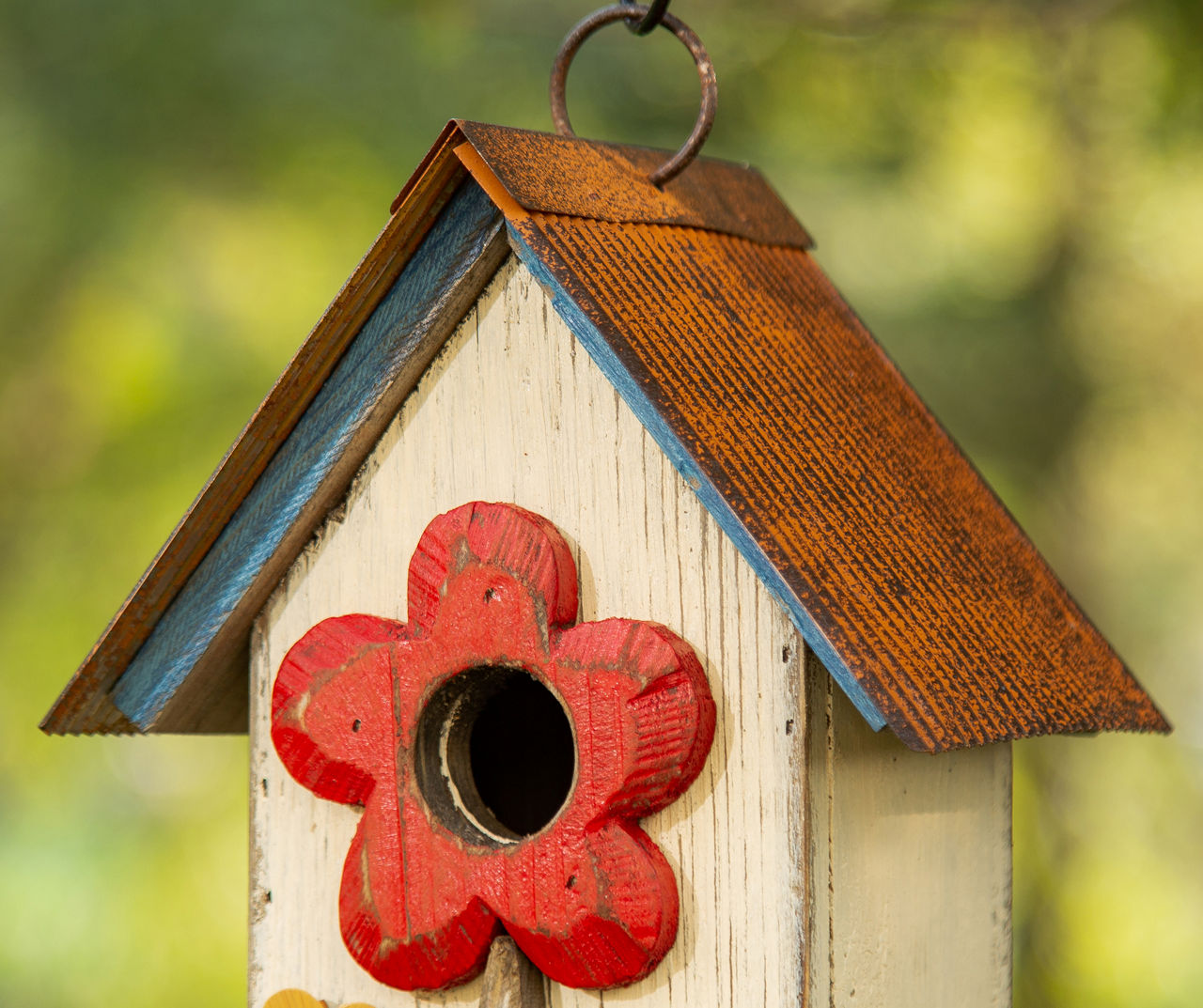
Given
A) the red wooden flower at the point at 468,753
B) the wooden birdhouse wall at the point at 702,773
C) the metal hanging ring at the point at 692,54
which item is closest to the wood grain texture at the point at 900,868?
the wooden birdhouse wall at the point at 702,773

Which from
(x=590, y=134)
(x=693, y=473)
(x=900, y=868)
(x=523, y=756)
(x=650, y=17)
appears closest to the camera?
(x=693, y=473)

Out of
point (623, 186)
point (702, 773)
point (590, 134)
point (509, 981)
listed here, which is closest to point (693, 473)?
point (702, 773)

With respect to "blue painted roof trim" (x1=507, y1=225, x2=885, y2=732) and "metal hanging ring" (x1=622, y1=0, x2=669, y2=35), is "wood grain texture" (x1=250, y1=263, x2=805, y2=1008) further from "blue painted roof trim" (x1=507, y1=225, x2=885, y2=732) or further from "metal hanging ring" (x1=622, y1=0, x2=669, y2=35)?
"metal hanging ring" (x1=622, y1=0, x2=669, y2=35)

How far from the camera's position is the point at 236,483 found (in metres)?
1.27

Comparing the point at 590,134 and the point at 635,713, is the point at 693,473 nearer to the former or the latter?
the point at 635,713

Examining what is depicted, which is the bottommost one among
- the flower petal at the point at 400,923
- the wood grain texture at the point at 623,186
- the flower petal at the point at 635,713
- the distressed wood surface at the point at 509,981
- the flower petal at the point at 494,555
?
the distressed wood surface at the point at 509,981

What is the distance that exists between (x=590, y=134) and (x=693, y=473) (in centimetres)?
260

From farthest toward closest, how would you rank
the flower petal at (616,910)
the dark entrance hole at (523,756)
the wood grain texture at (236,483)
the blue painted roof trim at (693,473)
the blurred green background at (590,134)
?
the blurred green background at (590,134) → the dark entrance hole at (523,756) → the wood grain texture at (236,483) → the flower petal at (616,910) → the blue painted roof trim at (693,473)

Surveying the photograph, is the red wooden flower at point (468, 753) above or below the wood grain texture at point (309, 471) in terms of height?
below

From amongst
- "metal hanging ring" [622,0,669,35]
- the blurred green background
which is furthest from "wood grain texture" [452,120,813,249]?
the blurred green background

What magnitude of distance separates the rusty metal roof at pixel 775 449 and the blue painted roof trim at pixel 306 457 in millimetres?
14

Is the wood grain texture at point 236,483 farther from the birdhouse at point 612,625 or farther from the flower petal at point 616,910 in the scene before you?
the flower petal at point 616,910

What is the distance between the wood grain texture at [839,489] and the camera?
1011 millimetres

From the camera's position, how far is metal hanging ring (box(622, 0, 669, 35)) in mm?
1242
